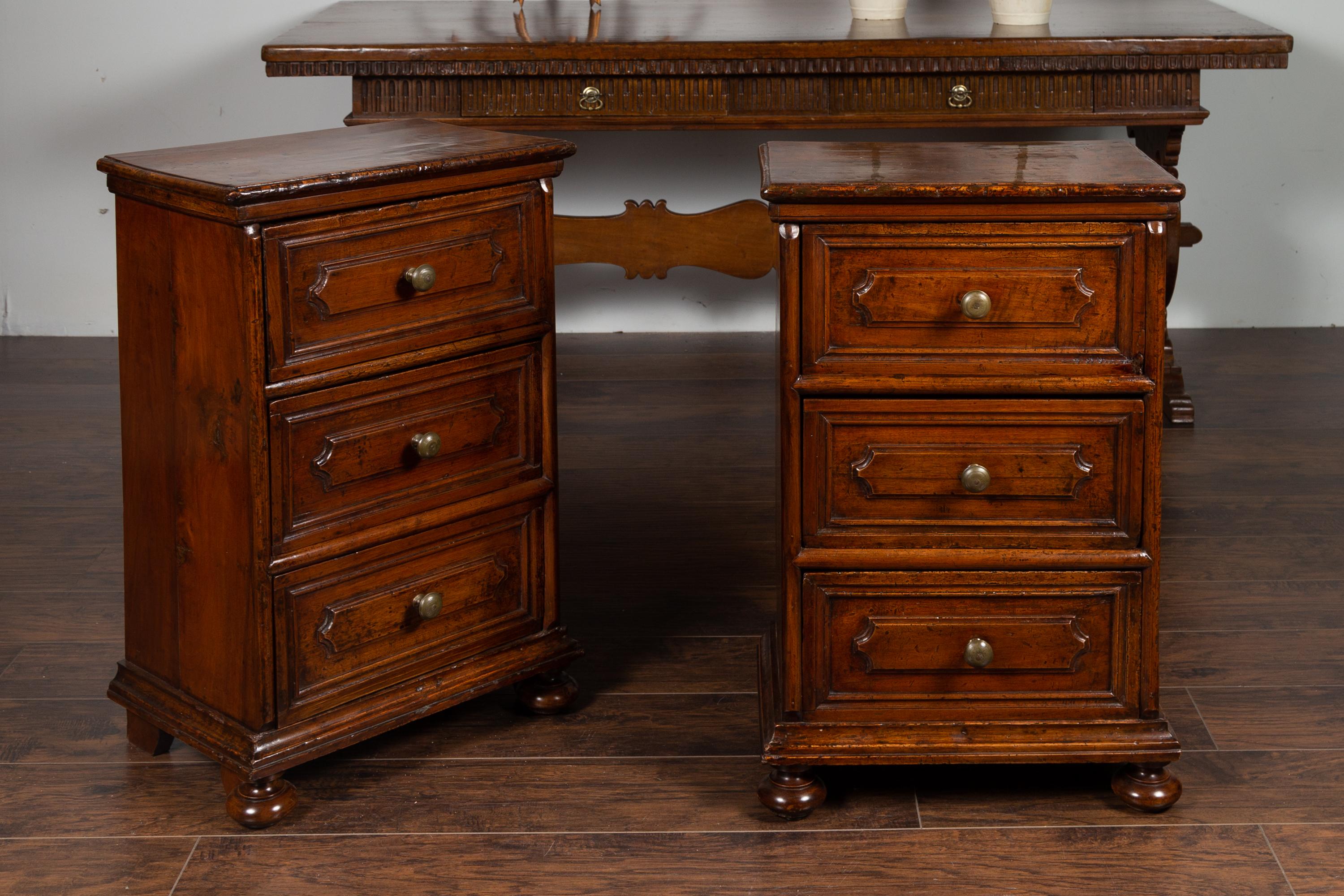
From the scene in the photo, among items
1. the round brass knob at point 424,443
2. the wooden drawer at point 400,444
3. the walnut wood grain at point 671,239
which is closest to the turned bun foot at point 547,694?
the wooden drawer at point 400,444

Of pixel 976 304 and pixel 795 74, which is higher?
pixel 795 74

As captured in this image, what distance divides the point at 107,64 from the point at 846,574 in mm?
2943

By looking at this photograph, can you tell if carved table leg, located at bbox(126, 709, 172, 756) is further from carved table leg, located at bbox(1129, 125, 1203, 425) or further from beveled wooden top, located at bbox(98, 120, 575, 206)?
carved table leg, located at bbox(1129, 125, 1203, 425)

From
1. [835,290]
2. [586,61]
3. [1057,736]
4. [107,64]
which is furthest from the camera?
[107,64]

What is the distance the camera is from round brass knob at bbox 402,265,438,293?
1.95 metres

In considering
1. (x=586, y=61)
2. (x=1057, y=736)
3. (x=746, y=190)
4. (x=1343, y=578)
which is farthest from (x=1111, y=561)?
(x=746, y=190)

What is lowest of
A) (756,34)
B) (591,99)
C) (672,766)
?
(672,766)

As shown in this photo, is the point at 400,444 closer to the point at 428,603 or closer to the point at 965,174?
the point at 428,603

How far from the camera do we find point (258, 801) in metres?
1.96

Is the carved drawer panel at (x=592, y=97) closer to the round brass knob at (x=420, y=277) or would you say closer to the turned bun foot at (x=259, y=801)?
the round brass knob at (x=420, y=277)

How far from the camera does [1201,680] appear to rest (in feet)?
7.62

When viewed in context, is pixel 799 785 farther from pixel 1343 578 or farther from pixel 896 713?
pixel 1343 578

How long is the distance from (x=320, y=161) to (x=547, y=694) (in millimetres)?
802

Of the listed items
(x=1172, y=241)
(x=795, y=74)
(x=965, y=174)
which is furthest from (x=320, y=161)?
(x=1172, y=241)
